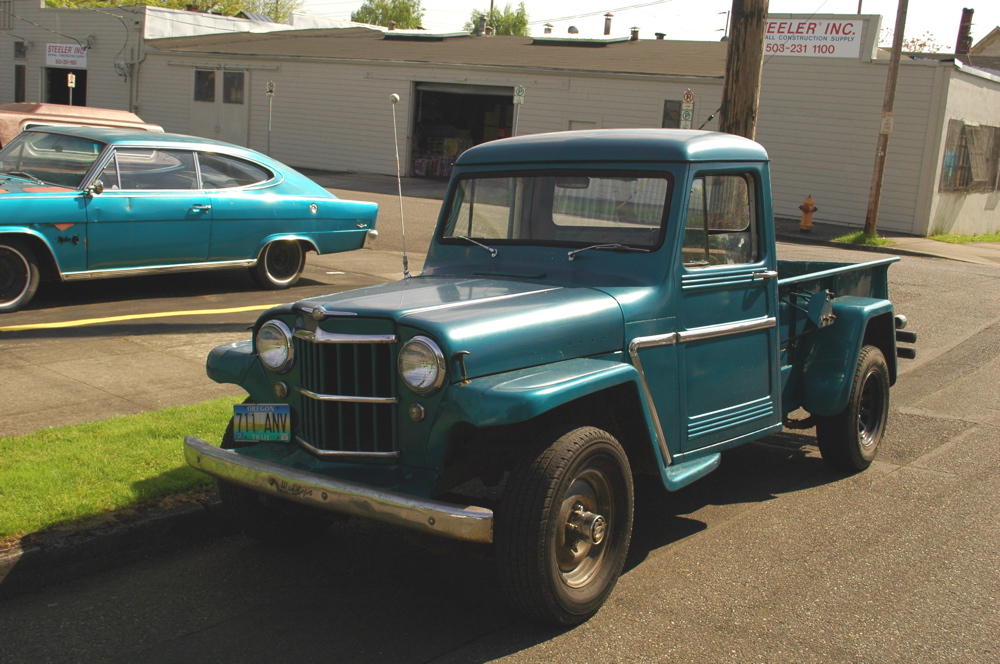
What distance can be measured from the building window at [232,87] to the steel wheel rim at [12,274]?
26550 millimetres

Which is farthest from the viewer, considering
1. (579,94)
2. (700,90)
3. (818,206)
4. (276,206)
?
(579,94)

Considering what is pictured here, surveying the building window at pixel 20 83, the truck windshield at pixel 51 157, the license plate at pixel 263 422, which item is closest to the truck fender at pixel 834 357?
the license plate at pixel 263 422

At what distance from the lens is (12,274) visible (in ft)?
28.0

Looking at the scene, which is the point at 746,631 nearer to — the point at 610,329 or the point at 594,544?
the point at 594,544

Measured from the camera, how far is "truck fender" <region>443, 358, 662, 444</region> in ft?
11.1

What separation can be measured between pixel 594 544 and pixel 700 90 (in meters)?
23.9

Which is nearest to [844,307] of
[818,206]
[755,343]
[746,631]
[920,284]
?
[755,343]

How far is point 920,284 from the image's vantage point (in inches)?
571

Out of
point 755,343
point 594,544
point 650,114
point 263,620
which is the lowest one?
point 263,620

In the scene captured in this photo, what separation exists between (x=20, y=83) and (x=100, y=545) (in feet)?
135

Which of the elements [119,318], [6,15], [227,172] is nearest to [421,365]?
[119,318]

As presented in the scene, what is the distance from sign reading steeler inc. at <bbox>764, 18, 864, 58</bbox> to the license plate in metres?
21.4

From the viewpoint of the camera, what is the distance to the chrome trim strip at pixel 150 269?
29.1ft

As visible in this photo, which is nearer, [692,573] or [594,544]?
[594,544]
